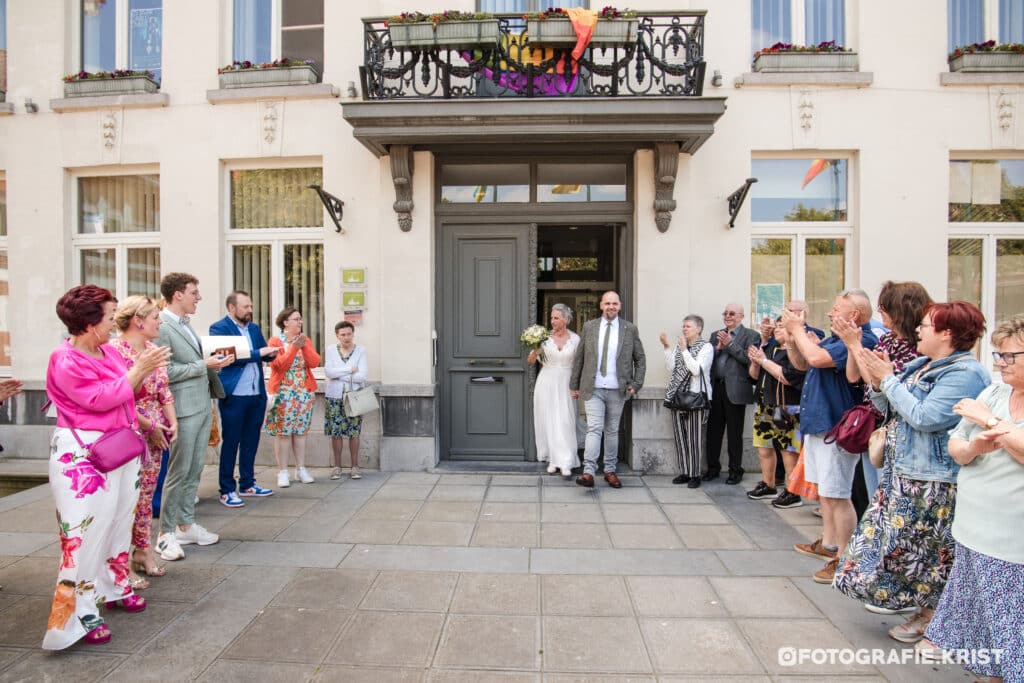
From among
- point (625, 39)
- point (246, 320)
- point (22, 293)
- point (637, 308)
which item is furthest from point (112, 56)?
point (637, 308)

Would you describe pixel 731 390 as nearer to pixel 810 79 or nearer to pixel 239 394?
pixel 810 79

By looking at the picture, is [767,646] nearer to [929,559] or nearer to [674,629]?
[674,629]

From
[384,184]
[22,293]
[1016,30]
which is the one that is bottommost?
[22,293]

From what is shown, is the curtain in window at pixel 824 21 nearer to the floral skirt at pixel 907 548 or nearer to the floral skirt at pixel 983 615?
the floral skirt at pixel 907 548

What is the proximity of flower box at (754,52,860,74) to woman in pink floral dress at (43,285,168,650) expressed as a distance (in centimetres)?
703

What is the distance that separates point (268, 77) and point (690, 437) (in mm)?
6586

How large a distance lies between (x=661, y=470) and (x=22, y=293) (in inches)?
334

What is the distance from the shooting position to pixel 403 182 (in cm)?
682

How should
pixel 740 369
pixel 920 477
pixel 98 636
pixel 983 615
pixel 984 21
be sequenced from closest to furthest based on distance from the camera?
pixel 983 615 → pixel 920 477 → pixel 98 636 → pixel 740 369 → pixel 984 21

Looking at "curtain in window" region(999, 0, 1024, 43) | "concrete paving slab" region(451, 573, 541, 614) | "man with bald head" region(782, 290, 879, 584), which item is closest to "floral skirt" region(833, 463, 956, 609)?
"man with bald head" region(782, 290, 879, 584)

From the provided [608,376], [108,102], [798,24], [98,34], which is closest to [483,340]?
[608,376]

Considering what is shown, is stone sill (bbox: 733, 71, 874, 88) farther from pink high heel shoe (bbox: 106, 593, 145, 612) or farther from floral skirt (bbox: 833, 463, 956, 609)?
pink high heel shoe (bbox: 106, 593, 145, 612)

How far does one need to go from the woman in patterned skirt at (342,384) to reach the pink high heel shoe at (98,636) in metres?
3.38

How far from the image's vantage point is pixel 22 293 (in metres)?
7.74
